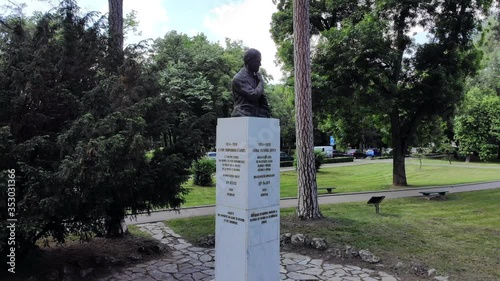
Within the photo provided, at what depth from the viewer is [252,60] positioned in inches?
207

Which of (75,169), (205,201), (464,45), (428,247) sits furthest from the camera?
(464,45)

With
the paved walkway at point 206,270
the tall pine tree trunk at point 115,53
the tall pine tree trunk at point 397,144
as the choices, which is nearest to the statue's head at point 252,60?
the tall pine tree trunk at point 115,53

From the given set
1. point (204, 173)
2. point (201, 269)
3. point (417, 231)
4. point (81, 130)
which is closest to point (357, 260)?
point (417, 231)

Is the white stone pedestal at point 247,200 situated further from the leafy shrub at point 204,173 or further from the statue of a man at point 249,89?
the leafy shrub at point 204,173

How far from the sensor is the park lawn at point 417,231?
20.9 feet

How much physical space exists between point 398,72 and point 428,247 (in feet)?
32.7

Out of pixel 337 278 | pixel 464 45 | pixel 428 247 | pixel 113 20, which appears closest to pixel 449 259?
pixel 428 247

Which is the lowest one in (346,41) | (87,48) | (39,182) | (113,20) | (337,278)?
(337,278)

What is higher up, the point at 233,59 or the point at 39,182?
the point at 233,59

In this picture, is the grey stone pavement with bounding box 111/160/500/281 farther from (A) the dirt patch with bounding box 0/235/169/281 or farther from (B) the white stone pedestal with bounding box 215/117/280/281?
(B) the white stone pedestal with bounding box 215/117/280/281

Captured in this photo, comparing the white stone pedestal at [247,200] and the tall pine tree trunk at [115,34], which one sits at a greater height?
the tall pine tree trunk at [115,34]

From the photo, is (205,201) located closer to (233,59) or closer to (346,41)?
(346,41)

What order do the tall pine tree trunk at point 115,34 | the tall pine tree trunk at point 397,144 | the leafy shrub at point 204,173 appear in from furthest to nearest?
1. the leafy shrub at point 204,173
2. the tall pine tree trunk at point 397,144
3. the tall pine tree trunk at point 115,34

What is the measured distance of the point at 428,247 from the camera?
23.6ft
